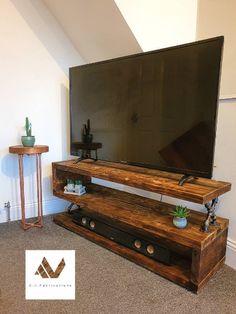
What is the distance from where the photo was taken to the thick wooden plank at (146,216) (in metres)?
1.48

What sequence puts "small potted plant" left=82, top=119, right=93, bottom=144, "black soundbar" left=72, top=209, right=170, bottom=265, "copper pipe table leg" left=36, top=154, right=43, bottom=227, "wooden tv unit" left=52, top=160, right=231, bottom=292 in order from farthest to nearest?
"copper pipe table leg" left=36, top=154, right=43, bottom=227
"small potted plant" left=82, top=119, right=93, bottom=144
"black soundbar" left=72, top=209, right=170, bottom=265
"wooden tv unit" left=52, top=160, right=231, bottom=292

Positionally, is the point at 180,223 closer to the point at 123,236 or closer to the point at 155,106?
the point at 123,236

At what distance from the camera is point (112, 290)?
152cm

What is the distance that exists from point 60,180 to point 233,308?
172 centimetres

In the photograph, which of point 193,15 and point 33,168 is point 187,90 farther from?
point 33,168

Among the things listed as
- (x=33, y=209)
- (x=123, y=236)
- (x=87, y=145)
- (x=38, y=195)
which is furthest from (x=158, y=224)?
(x=33, y=209)

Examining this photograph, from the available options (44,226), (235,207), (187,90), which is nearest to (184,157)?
(187,90)

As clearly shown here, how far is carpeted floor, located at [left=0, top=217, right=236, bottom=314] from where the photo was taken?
138 cm

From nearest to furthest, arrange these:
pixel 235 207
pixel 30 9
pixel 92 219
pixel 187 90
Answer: pixel 187 90
pixel 235 207
pixel 92 219
pixel 30 9

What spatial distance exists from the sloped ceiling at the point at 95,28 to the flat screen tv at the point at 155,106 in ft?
0.85

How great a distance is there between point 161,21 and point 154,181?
49.4 inches

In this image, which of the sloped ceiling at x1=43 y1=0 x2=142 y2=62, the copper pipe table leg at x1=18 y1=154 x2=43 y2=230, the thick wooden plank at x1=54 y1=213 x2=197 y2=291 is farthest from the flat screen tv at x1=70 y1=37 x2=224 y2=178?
the thick wooden plank at x1=54 y1=213 x2=197 y2=291

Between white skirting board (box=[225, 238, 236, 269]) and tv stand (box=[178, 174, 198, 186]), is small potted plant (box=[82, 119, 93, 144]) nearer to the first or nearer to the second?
tv stand (box=[178, 174, 198, 186])

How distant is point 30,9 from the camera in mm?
2365
